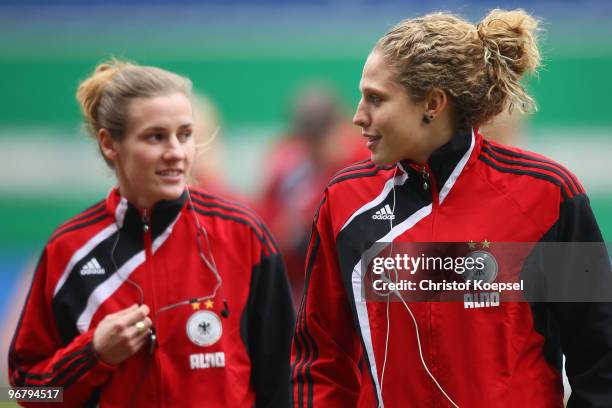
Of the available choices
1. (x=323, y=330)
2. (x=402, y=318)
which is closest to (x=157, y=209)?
(x=323, y=330)

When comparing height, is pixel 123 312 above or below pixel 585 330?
above

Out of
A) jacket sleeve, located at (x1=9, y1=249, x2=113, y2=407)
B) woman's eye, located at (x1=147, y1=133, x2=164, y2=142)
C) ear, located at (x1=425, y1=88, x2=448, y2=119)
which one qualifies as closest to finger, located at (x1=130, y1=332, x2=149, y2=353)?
jacket sleeve, located at (x1=9, y1=249, x2=113, y2=407)

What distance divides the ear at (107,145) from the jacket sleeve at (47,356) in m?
0.36

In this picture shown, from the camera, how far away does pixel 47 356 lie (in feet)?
10.1

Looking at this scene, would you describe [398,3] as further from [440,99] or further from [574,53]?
[440,99]

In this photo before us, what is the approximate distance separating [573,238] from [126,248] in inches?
52.4

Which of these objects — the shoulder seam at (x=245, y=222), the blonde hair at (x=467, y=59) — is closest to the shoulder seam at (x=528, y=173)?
the blonde hair at (x=467, y=59)

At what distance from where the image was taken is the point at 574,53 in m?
8.50

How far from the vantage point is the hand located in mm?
2914

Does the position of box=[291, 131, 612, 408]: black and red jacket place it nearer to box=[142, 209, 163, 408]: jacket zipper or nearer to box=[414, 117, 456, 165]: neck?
box=[414, 117, 456, 165]: neck

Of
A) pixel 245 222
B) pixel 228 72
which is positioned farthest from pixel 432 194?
pixel 228 72

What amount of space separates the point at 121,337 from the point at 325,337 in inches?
23.2

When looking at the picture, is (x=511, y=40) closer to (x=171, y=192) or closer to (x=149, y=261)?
(x=171, y=192)

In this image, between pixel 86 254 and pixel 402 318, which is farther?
pixel 86 254
